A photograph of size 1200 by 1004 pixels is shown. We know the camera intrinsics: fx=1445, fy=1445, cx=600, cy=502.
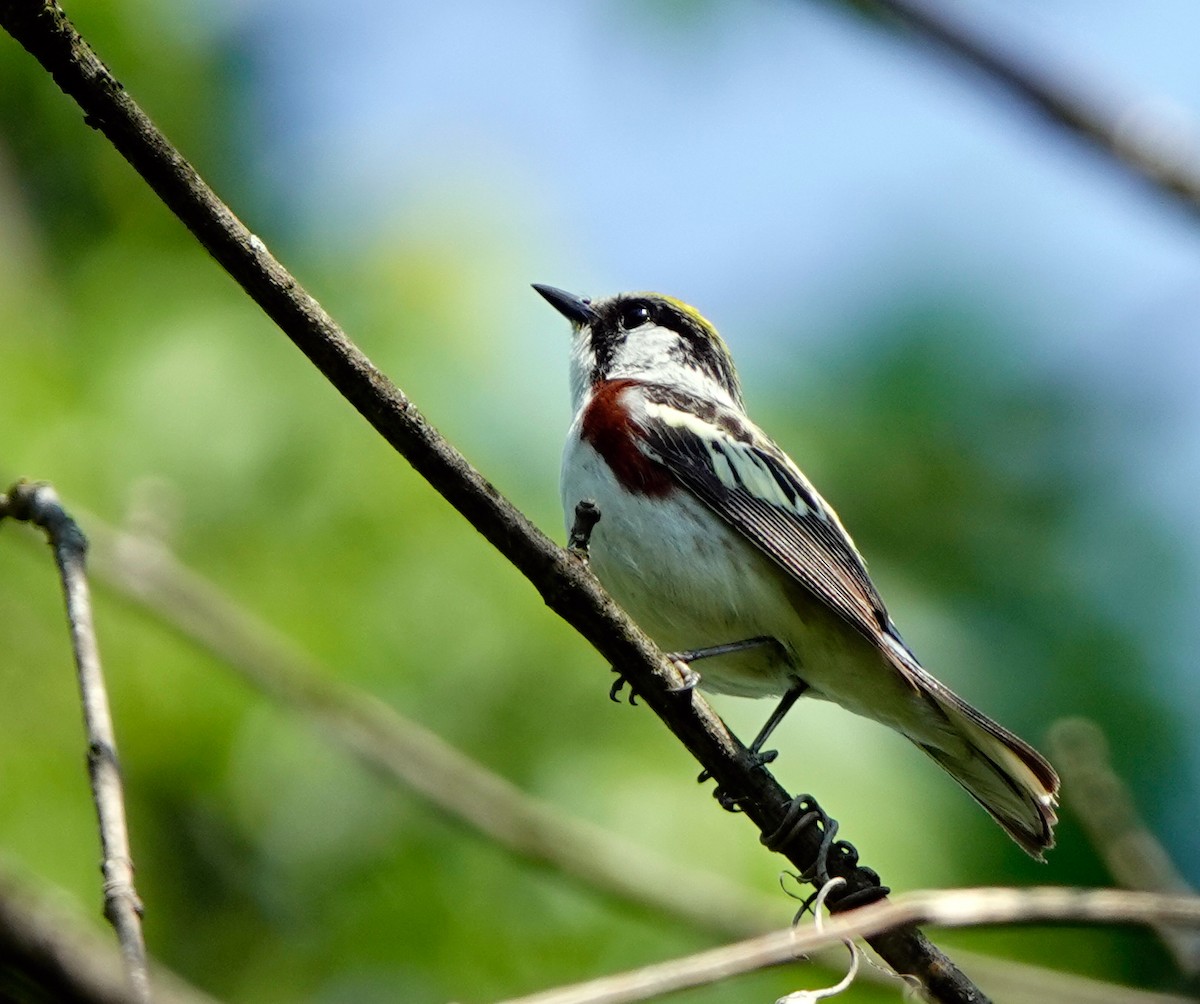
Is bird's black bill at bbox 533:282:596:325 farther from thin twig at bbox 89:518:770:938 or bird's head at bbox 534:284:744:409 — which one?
thin twig at bbox 89:518:770:938

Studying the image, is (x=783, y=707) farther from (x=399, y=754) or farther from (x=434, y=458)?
(x=434, y=458)

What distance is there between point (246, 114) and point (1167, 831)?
496 centimetres

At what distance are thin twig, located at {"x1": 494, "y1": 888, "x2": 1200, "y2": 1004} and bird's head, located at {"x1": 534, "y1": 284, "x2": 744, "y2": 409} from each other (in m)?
3.51

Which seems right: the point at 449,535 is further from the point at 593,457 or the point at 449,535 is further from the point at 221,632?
the point at 221,632

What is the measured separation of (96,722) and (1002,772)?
8.33 feet

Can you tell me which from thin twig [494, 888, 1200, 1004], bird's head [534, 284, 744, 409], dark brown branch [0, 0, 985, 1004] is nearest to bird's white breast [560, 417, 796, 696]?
bird's head [534, 284, 744, 409]

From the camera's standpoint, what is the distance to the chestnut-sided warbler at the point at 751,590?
394 centimetres

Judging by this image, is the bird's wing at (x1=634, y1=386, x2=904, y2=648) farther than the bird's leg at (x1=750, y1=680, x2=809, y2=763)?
No

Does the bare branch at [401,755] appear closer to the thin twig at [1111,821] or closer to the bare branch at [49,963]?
the thin twig at [1111,821]

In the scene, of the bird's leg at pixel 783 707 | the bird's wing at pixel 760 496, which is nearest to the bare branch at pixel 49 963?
the bird's wing at pixel 760 496

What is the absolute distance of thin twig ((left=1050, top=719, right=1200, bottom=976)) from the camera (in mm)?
3379

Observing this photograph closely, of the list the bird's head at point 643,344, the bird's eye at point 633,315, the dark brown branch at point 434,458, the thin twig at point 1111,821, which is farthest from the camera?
the bird's eye at point 633,315

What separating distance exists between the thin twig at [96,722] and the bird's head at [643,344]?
8.29 feet

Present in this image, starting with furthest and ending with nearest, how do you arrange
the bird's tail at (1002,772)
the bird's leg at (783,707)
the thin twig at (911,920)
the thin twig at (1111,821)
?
the bird's leg at (783,707) → the bird's tail at (1002,772) → the thin twig at (1111,821) → the thin twig at (911,920)
